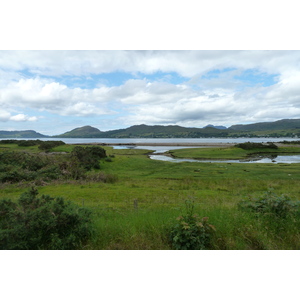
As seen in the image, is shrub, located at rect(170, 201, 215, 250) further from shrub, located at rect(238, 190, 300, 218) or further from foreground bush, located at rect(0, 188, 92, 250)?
foreground bush, located at rect(0, 188, 92, 250)

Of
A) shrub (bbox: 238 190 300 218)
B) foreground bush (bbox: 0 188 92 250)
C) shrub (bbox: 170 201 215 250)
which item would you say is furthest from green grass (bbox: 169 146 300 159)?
foreground bush (bbox: 0 188 92 250)

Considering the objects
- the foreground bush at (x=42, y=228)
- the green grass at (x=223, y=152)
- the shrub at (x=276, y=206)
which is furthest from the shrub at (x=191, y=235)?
the green grass at (x=223, y=152)

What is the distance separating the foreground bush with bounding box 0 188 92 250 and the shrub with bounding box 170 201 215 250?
2972mm

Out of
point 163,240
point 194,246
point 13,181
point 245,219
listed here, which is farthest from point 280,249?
point 13,181

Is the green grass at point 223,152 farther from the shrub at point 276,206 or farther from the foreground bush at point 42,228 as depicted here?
the foreground bush at point 42,228

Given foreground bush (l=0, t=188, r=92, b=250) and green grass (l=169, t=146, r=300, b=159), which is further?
green grass (l=169, t=146, r=300, b=159)

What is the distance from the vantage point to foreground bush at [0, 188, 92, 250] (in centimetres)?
619

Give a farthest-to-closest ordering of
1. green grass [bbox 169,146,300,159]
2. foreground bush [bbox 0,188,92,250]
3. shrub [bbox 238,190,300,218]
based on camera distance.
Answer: green grass [bbox 169,146,300,159] < shrub [bbox 238,190,300,218] < foreground bush [bbox 0,188,92,250]

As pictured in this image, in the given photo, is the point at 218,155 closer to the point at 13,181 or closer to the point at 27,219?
the point at 13,181

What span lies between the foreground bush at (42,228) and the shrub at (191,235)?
2.97 meters

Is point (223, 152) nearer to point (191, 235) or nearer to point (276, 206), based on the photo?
point (276, 206)

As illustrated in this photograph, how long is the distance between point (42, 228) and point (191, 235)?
4.79 m

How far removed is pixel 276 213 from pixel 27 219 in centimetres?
901

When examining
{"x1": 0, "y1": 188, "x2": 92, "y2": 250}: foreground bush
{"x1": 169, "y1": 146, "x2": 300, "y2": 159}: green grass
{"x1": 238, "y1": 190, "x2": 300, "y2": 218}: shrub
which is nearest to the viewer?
{"x1": 0, "y1": 188, "x2": 92, "y2": 250}: foreground bush
